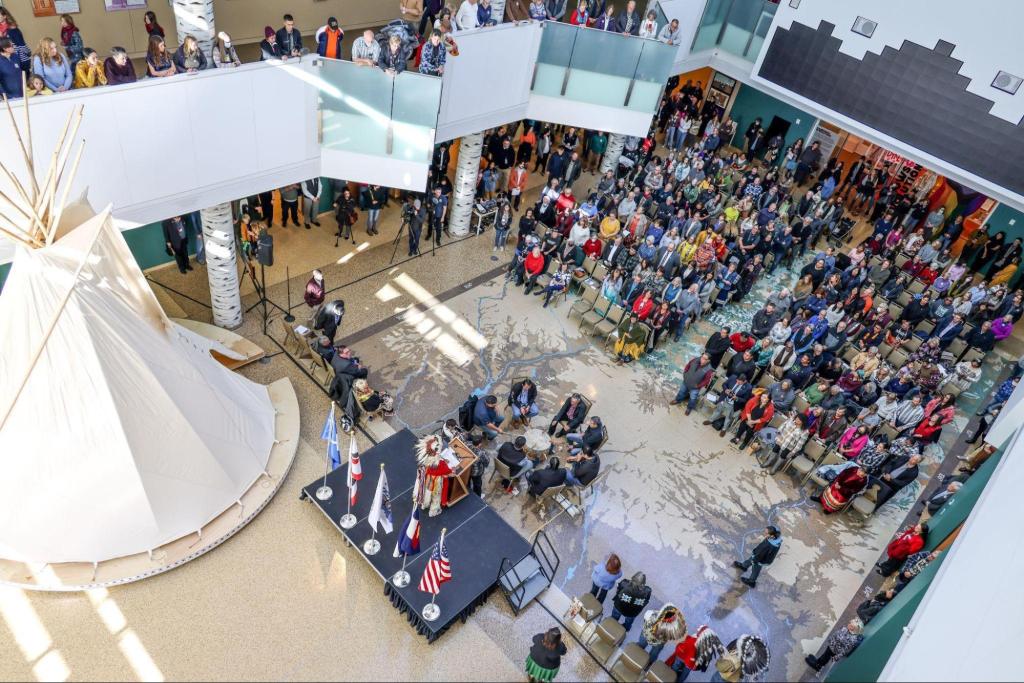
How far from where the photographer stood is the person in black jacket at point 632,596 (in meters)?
9.42

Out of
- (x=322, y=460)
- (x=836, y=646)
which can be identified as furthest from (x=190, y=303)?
(x=836, y=646)

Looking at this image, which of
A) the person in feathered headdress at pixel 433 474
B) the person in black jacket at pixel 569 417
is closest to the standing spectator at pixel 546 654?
the person in feathered headdress at pixel 433 474

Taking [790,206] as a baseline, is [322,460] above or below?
below

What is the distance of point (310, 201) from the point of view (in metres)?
15.8

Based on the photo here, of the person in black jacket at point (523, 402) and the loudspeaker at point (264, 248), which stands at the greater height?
the loudspeaker at point (264, 248)

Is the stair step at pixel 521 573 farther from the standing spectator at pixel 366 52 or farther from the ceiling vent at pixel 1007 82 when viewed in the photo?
the ceiling vent at pixel 1007 82

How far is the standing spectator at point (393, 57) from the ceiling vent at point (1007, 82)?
12098 millimetres

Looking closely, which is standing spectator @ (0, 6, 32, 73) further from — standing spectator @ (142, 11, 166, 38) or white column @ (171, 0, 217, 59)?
white column @ (171, 0, 217, 59)

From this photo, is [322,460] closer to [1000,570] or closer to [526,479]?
[526,479]

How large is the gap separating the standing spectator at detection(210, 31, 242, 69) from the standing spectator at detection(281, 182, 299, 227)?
4594 mm

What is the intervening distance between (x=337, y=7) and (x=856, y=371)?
13.0 metres

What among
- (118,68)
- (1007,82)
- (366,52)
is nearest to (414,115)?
(366,52)

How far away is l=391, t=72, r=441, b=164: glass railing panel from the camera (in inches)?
493

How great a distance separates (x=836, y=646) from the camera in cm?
966
